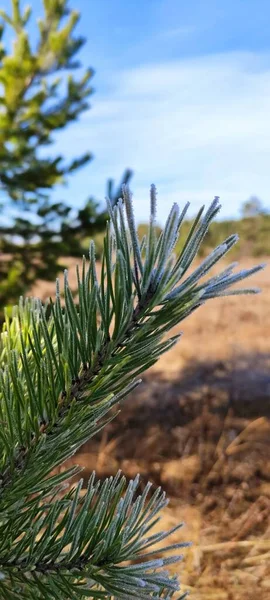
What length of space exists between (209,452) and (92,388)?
3.68 meters

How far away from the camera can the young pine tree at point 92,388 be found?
0.64 metres

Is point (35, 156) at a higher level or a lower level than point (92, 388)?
higher

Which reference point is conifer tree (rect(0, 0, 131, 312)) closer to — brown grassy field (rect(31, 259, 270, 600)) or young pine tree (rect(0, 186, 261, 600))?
brown grassy field (rect(31, 259, 270, 600))

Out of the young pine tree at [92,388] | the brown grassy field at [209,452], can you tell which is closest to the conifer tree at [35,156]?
the brown grassy field at [209,452]

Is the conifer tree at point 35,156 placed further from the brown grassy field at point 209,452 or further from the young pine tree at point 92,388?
the young pine tree at point 92,388

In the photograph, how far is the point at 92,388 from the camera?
72cm

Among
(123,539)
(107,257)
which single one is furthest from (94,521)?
(107,257)

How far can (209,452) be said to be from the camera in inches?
166

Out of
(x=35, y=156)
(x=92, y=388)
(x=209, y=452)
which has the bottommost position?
(x=92, y=388)

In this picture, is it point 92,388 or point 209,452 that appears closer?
point 92,388

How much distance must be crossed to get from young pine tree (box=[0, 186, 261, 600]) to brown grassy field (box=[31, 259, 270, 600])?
171cm

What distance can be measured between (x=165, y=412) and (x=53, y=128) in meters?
2.56

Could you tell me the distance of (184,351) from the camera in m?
7.25

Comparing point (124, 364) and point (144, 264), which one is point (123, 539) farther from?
point (144, 264)
